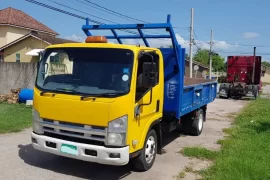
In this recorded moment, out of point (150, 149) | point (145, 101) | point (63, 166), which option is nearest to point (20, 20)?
point (63, 166)

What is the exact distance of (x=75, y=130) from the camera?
481 cm

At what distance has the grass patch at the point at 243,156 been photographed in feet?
17.9

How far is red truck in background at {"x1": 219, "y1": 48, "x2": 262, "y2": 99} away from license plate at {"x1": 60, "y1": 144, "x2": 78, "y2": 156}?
1907 centimetres

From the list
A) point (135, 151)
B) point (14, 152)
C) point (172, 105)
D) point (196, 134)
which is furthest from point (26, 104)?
point (135, 151)

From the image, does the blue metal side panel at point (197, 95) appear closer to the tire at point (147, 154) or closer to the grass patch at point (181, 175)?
the tire at point (147, 154)

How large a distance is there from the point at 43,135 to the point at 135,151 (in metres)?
1.59

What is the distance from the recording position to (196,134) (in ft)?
29.7

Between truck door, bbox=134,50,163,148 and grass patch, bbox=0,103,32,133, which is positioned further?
grass patch, bbox=0,103,32,133

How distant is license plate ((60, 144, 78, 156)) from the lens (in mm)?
4812

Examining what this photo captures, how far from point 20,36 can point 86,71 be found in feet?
90.8

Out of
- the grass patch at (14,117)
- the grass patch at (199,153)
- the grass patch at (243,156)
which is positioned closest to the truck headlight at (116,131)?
the grass patch at (243,156)

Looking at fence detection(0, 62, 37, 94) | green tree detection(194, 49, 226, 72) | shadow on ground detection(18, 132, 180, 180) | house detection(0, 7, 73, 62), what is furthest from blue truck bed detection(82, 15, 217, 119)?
green tree detection(194, 49, 226, 72)

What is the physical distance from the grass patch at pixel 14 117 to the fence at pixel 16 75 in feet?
7.73

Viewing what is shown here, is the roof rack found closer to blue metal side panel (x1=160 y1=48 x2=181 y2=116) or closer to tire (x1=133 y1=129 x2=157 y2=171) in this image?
blue metal side panel (x1=160 y1=48 x2=181 y2=116)
